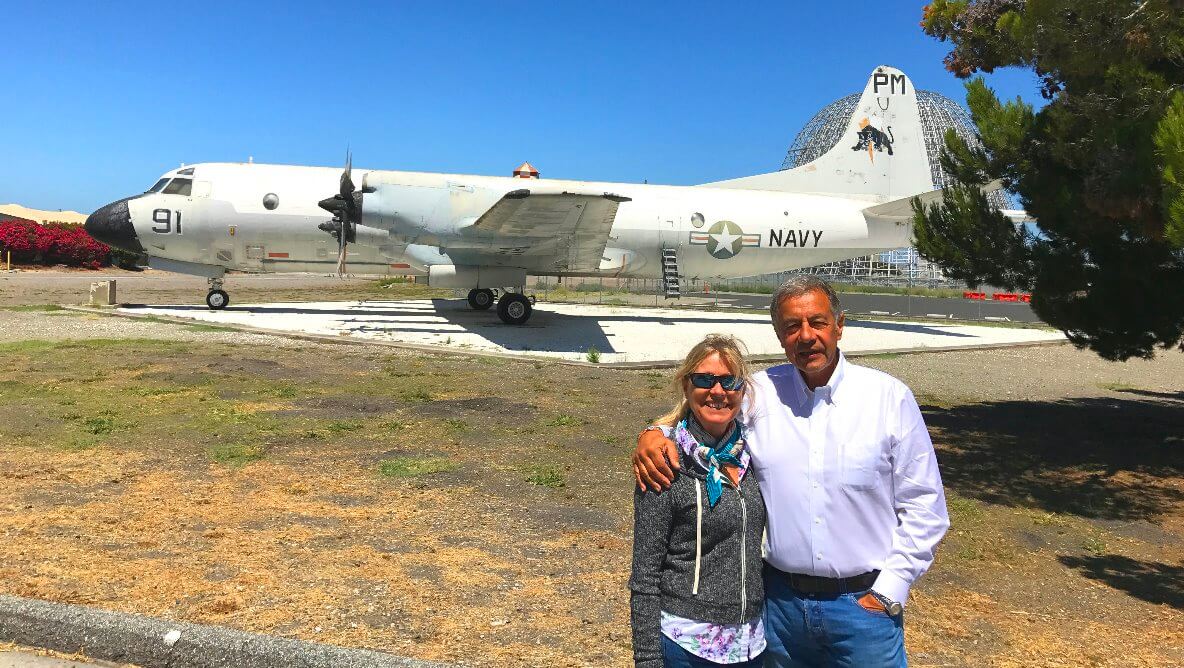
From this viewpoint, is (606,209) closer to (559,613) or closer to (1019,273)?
(1019,273)

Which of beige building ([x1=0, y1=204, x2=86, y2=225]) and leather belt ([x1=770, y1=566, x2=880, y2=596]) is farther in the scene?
beige building ([x1=0, y1=204, x2=86, y2=225])

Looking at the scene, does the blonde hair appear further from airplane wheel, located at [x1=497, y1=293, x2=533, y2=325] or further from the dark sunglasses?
airplane wheel, located at [x1=497, y1=293, x2=533, y2=325]

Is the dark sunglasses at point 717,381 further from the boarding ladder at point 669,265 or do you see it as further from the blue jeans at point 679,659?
the boarding ladder at point 669,265

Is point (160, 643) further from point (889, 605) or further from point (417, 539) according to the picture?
point (889, 605)

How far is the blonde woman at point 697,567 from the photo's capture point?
92.6 inches

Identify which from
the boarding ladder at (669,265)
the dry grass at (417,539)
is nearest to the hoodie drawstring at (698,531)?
the dry grass at (417,539)

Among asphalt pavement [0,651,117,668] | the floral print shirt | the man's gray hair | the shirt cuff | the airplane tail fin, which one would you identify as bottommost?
asphalt pavement [0,651,117,668]

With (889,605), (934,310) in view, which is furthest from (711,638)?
(934,310)

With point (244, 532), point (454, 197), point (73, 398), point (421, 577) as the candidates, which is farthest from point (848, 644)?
point (454, 197)

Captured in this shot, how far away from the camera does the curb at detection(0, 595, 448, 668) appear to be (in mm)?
3508

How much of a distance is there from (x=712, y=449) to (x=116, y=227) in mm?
22793

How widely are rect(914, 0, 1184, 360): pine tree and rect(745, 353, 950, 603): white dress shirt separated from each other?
444 centimetres

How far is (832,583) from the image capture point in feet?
8.07

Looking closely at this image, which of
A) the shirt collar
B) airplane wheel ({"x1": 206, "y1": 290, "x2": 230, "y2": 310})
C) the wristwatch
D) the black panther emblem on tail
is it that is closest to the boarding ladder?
the black panther emblem on tail
